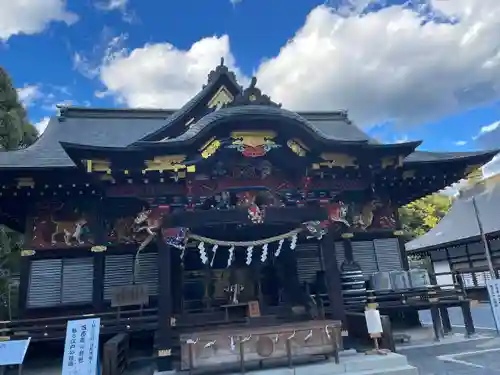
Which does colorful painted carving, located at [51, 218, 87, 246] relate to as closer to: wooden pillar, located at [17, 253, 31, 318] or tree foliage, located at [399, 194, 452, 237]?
wooden pillar, located at [17, 253, 31, 318]

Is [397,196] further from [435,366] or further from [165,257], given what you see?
[165,257]

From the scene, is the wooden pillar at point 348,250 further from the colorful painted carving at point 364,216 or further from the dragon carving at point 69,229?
the dragon carving at point 69,229

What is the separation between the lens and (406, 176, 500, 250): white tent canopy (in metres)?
18.8

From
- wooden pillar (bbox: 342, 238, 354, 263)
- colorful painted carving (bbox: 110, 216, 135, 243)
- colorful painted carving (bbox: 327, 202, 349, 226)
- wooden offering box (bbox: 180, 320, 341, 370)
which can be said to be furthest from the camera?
wooden pillar (bbox: 342, 238, 354, 263)

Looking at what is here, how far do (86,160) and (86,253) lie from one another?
3048mm

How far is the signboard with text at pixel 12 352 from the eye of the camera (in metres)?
6.48

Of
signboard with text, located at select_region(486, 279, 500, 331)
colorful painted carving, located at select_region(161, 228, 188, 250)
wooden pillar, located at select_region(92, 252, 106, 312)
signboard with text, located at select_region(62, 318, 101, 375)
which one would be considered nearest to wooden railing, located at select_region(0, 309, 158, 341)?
signboard with text, located at select_region(62, 318, 101, 375)

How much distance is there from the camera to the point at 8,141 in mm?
16141

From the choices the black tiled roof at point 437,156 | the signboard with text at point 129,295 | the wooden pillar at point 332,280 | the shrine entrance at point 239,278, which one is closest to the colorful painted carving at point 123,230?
the signboard with text at point 129,295

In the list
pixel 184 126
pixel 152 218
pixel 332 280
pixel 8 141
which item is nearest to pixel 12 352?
pixel 152 218

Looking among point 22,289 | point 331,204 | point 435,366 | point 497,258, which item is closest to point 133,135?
point 22,289

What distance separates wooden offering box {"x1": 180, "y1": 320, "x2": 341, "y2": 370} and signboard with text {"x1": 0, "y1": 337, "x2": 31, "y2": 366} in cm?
299

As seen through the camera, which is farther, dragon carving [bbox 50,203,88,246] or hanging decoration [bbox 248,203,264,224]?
dragon carving [bbox 50,203,88,246]

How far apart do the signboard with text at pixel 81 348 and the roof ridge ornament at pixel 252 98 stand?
510 cm
